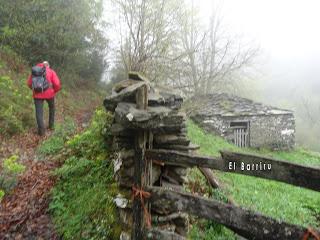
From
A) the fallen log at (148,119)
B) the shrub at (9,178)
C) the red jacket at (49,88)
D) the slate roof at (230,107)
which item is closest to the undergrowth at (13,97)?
the red jacket at (49,88)

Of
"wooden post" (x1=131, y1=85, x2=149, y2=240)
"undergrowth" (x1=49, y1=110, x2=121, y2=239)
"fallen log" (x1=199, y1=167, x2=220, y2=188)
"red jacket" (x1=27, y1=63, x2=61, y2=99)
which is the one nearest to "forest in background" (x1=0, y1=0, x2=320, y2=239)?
"undergrowth" (x1=49, y1=110, x2=121, y2=239)

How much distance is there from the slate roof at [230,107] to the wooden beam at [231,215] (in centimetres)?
1846

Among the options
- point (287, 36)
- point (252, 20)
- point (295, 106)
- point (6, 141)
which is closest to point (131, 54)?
point (6, 141)

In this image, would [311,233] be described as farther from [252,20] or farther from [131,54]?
[252,20]

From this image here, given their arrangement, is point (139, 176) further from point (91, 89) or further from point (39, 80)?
point (91, 89)

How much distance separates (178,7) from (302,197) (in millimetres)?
10792

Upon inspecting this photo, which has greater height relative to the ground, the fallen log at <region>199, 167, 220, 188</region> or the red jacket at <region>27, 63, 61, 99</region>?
the red jacket at <region>27, 63, 61, 99</region>

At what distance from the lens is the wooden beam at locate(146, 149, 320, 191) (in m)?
2.96

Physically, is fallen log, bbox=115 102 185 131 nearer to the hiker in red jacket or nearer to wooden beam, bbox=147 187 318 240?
wooden beam, bbox=147 187 318 240

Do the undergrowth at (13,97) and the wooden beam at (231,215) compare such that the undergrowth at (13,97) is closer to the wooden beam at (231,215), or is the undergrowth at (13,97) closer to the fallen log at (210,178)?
the fallen log at (210,178)

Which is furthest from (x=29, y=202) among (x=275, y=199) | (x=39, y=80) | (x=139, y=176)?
(x=275, y=199)

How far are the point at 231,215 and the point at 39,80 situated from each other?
843 cm

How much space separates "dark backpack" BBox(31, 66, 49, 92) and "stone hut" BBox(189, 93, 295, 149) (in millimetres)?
12971

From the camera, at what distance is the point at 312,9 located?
83.9 m
